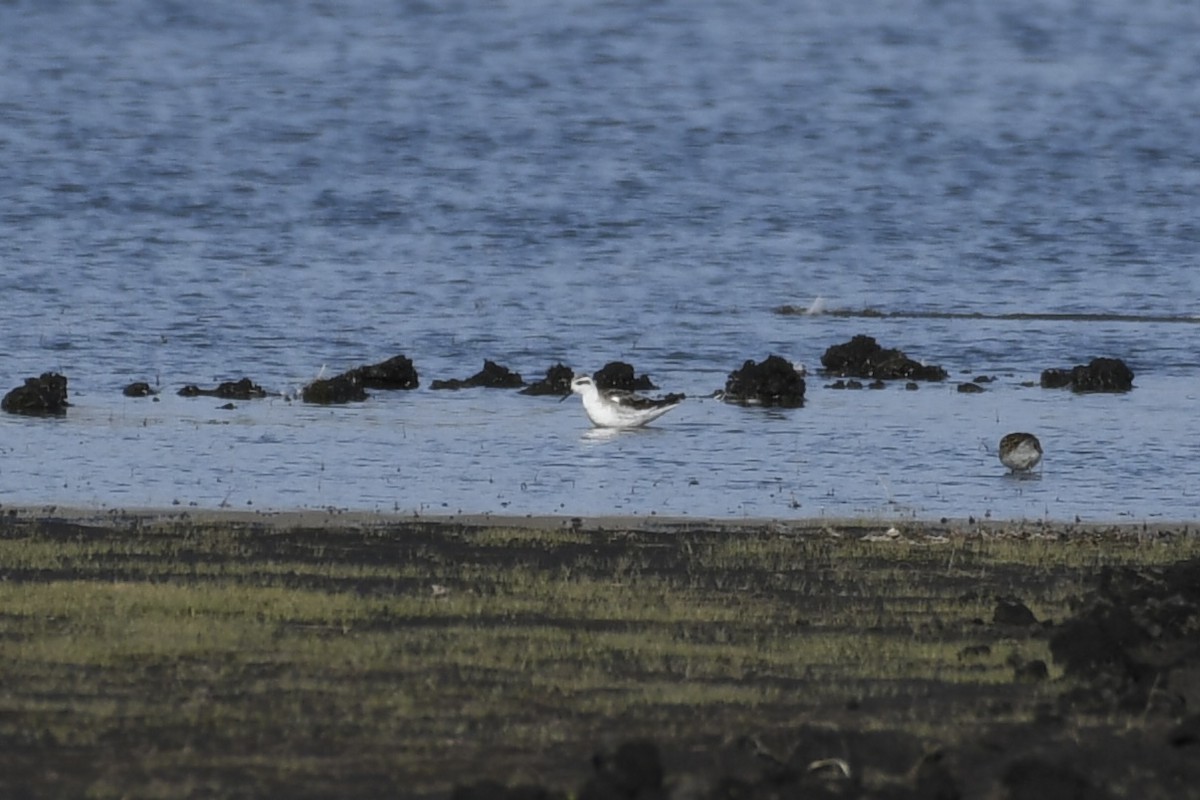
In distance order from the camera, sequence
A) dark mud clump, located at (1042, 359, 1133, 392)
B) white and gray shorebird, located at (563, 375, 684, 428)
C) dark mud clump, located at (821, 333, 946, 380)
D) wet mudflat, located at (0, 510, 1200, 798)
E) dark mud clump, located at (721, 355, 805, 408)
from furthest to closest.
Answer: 1. dark mud clump, located at (821, 333, 946, 380)
2. dark mud clump, located at (1042, 359, 1133, 392)
3. dark mud clump, located at (721, 355, 805, 408)
4. white and gray shorebird, located at (563, 375, 684, 428)
5. wet mudflat, located at (0, 510, 1200, 798)

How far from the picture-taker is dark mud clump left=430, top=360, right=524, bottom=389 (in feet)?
76.7

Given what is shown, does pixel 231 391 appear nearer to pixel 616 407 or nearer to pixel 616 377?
pixel 616 377

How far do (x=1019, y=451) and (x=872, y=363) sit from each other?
658 cm

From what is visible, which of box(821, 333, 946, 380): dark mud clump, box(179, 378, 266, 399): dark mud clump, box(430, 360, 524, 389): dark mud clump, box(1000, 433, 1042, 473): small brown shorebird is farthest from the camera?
box(821, 333, 946, 380): dark mud clump

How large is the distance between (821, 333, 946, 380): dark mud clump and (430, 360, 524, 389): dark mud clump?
128 inches

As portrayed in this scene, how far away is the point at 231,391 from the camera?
869 inches

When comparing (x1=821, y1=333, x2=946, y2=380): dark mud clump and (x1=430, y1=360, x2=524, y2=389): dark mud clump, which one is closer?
(x1=430, y1=360, x2=524, y2=389): dark mud clump

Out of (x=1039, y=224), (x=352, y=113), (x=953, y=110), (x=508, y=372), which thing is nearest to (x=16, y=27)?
(x=352, y=113)

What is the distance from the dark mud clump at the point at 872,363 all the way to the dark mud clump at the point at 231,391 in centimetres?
579

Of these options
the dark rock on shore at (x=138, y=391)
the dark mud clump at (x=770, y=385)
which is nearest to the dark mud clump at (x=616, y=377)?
the dark mud clump at (x=770, y=385)

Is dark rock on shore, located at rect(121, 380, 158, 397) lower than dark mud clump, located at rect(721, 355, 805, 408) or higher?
lower

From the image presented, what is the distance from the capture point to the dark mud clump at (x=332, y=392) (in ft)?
71.7

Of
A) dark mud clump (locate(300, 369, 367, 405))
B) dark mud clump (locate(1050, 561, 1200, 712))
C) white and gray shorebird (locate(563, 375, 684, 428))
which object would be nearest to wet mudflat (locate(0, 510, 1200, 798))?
dark mud clump (locate(1050, 561, 1200, 712))

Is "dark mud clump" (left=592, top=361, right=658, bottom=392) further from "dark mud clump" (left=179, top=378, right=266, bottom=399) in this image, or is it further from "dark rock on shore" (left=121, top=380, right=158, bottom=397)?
"dark rock on shore" (left=121, top=380, right=158, bottom=397)
